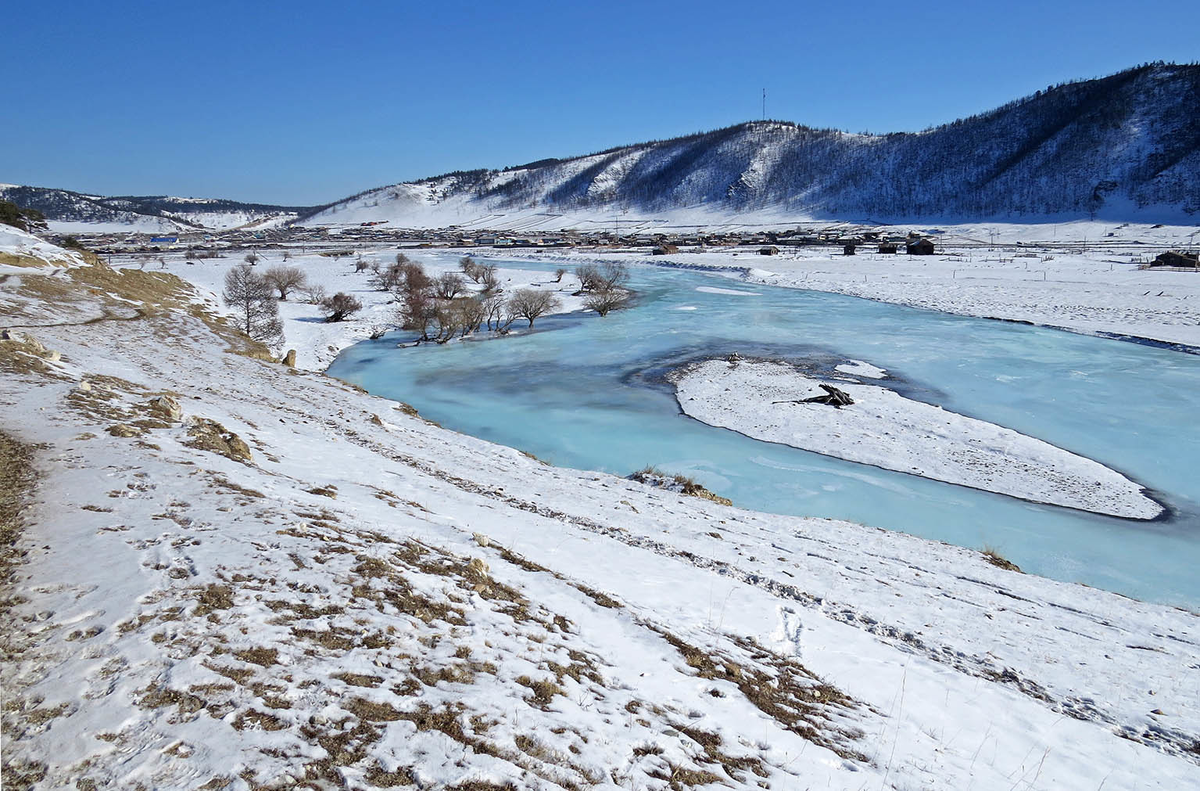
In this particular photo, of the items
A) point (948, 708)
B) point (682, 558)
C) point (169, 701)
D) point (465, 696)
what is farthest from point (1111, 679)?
point (169, 701)

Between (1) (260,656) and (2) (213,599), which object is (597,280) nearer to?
(2) (213,599)

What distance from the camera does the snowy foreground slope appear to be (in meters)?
4.00

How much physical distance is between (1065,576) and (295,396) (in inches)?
745

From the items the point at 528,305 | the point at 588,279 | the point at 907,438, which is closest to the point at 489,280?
the point at 588,279

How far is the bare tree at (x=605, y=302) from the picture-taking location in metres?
45.1

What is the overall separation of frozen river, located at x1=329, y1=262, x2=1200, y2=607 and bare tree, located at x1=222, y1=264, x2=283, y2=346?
13.1ft

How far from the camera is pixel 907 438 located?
1856 cm

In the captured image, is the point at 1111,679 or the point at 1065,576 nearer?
the point at 1111,679

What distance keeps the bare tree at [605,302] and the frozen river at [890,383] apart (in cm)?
254

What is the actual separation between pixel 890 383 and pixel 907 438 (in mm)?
6475

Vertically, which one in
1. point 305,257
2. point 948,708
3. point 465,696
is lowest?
point 948,708

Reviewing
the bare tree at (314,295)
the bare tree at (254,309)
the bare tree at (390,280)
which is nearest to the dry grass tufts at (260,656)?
the bare tree at (254,309)

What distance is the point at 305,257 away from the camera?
303 feet

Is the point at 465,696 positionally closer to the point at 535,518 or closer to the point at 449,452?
the point at 535,518
